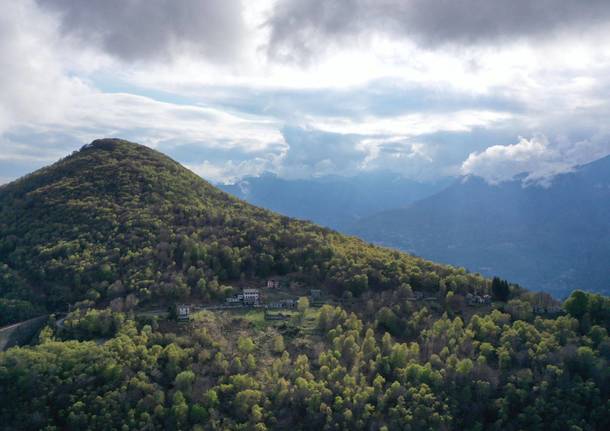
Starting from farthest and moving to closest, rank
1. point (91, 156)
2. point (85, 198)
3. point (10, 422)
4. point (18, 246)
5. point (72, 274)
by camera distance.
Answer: point (91, 156)
point (85, 198)
point (18, 246)
point (72, 274)
point (10, 422)

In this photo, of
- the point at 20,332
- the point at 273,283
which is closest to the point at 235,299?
the point at 273,283

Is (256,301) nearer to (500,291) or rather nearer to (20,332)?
(20,332)

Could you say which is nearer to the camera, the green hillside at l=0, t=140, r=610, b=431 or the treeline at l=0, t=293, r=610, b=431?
the treeline at l=0, t=293, r=610, b=431

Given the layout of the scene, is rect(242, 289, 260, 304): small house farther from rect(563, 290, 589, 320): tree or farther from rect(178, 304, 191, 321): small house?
rect(563, 290, 589, 320): tree

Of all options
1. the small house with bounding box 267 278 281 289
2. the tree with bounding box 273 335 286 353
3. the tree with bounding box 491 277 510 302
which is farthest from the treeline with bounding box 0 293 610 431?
the small house with bounding box 267 278 281 289

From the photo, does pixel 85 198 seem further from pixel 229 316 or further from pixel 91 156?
pixel 229 316

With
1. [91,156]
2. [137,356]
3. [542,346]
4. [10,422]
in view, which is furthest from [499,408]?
[91,156]
